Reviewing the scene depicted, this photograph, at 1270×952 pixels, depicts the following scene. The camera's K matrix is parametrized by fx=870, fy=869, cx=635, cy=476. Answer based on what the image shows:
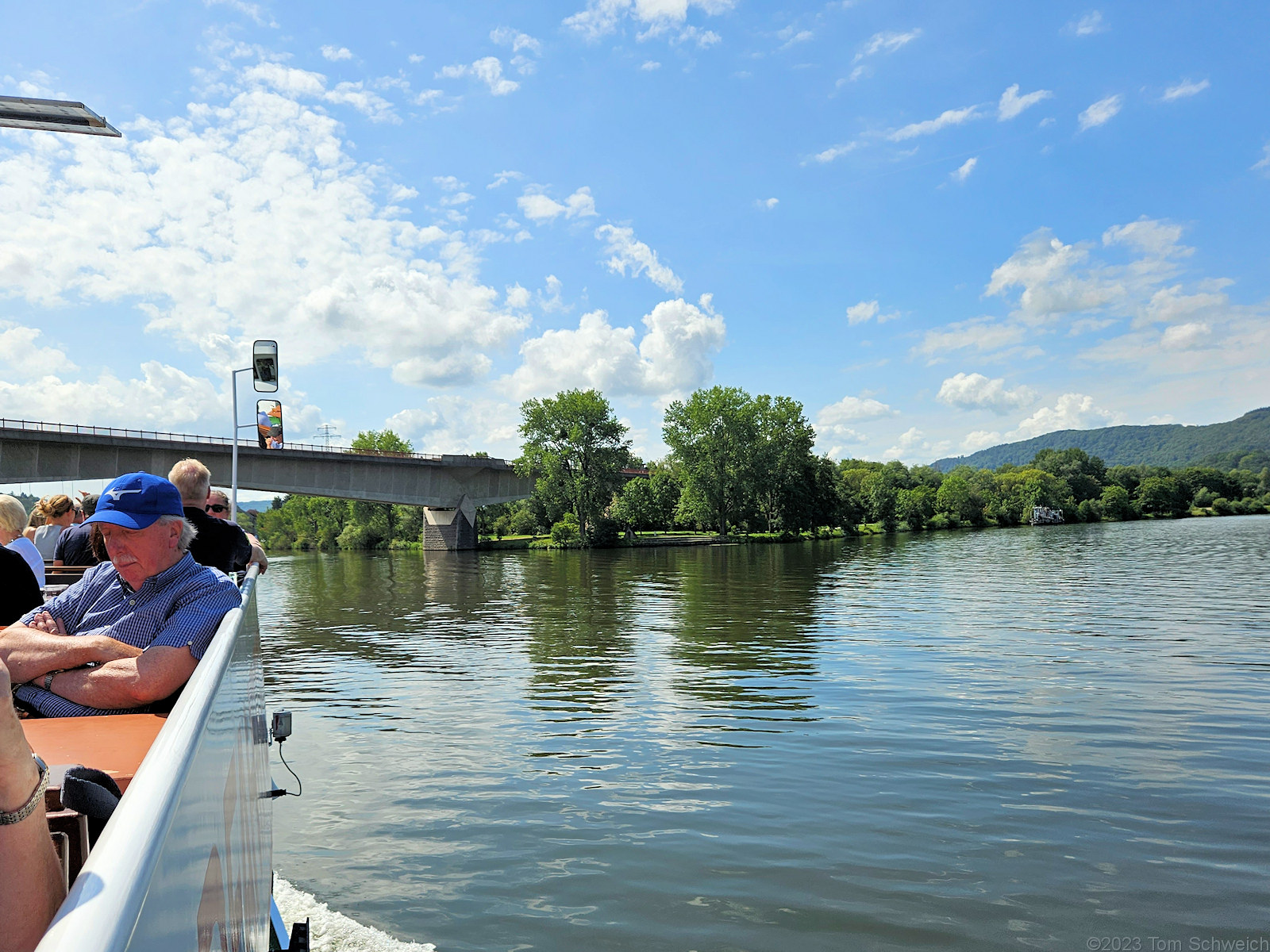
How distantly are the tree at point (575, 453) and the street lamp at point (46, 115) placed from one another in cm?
5810

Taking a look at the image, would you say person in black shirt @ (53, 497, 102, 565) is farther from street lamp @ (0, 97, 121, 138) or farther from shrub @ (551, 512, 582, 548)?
shrub @ (551, 512, 582, 548)

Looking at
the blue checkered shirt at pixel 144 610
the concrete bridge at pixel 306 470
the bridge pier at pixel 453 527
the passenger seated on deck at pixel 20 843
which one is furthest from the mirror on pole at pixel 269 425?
the bridge pier at pixel 453 527

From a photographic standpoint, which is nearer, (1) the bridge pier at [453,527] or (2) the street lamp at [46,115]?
(2) the street lamp at [46,115]

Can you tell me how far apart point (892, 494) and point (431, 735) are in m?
89.9

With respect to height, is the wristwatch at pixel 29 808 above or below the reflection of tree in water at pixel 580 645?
above

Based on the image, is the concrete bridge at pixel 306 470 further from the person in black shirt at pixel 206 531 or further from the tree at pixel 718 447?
the person in black shirt at pixel 206 531

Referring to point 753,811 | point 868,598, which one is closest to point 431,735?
point 753,811

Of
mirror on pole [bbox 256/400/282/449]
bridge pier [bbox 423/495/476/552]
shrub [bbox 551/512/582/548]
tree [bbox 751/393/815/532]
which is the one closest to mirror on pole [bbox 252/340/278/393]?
mirror on pole [bbox 256/400/282/449]

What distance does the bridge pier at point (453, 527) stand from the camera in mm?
66750

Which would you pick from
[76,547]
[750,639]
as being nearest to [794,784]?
[76,547]

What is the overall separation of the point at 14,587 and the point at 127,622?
107 centimetres

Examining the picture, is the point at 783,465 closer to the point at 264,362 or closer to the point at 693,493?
the point at 693,493

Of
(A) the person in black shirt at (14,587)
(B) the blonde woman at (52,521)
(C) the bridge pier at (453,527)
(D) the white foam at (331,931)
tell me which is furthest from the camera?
(C) the bridge pier at (453,527)

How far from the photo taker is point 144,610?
3.48 meters
